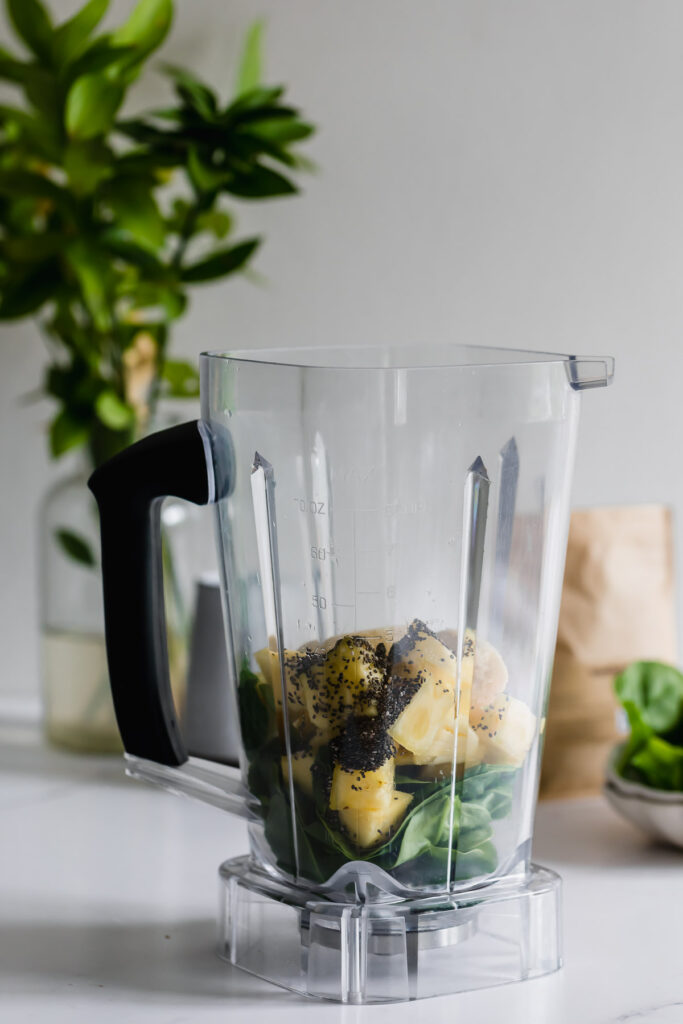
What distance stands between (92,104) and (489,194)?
34 cm

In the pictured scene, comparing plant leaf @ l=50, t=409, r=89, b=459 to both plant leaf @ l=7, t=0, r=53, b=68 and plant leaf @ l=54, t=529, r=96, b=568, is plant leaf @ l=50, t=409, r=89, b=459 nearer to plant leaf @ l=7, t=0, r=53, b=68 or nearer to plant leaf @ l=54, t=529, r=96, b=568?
plant leaf @ l=54, t=529, r=96, b=568

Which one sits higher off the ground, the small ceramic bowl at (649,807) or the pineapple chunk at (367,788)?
the pineapple chunk at (367,788)

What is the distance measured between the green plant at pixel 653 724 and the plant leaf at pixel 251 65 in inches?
23.0

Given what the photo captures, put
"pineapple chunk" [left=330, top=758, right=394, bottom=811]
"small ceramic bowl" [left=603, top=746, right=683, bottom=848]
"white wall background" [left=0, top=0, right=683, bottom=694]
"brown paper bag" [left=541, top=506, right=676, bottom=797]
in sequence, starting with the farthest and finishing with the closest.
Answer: "white wall background" [left=0, top=0, right=683, bottom=694] → "brown paper bag" [left=541, top=506, right=676, bottom=797] → "small ceramic bowl" [left=603, top=746, right=683, bottom=848] → "pineapple chunk" [left=330, top=758, right=394, bottom=811]

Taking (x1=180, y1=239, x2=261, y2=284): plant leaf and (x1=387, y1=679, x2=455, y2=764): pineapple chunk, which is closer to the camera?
(x1=387, y1=679, x2=455, y2=764): pineapple chunk

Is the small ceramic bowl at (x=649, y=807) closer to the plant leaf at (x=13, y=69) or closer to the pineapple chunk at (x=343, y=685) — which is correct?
the pineapple chunk at (x=343, y=685)

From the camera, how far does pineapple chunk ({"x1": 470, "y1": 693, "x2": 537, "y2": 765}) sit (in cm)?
52

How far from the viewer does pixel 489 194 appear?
0.99 meters

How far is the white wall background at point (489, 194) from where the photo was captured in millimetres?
941

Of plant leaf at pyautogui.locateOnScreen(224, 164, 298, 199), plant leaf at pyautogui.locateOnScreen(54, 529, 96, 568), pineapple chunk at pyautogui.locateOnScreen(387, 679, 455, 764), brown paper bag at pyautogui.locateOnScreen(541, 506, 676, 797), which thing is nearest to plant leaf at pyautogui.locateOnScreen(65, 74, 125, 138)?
plant leaf at pyautogui.locateOnScreen(224, 164, 298, 199)

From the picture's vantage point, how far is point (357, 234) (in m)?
1.04

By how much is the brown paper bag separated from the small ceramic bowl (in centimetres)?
9

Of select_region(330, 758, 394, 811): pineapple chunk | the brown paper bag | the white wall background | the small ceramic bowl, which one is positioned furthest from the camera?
the white wall background

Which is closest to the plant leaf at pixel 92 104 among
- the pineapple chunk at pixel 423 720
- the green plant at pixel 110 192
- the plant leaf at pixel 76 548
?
the green plant at pixel 110 192
